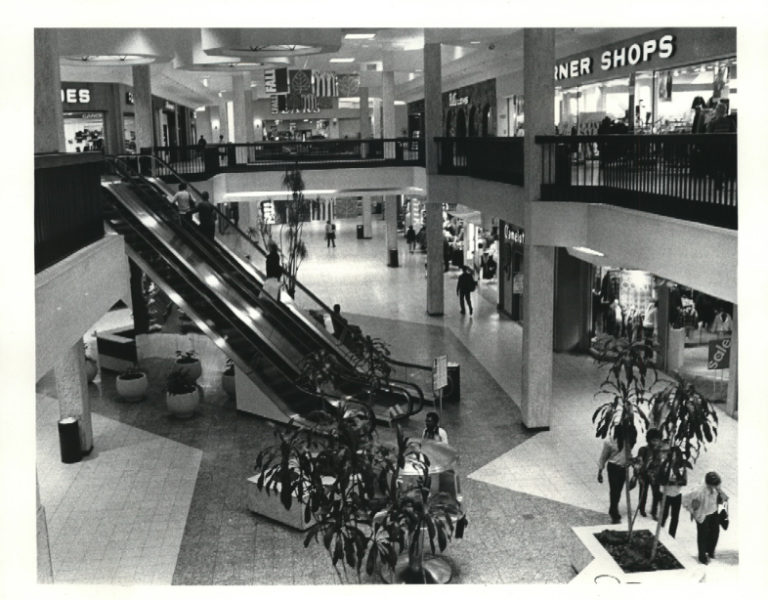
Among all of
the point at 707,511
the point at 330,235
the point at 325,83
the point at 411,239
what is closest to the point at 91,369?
the point at 707,511

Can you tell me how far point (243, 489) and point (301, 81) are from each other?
20988 millimetres

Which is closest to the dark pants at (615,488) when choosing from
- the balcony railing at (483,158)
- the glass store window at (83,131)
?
the balcony railing at (483,158)

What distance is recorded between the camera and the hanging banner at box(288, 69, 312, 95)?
31234mm

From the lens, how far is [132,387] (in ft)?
57.5

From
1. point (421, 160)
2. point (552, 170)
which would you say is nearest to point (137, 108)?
point (421, 160)

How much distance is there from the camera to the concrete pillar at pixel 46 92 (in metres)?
10.5

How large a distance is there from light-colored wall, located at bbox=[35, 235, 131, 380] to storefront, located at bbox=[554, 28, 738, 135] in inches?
373

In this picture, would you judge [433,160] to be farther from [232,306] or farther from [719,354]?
[719,354]

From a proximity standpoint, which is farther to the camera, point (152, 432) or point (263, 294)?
point (263, 294)

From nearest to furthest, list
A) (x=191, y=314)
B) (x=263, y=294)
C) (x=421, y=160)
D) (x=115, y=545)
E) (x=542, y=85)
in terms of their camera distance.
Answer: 1. (x=115, y=545)
2. (x=542, y=85)
3. (x=191, y=314)
4. (x=263, y=294)
5. (x=421, y=160)

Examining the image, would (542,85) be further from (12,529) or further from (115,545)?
(12,529)

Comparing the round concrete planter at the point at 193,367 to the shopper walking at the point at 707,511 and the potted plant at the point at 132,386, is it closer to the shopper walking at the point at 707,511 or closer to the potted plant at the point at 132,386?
the potted plant at the point at 132,386

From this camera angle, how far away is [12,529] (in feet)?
16.8
